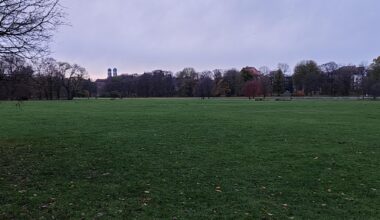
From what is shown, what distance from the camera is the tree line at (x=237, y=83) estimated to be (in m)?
153

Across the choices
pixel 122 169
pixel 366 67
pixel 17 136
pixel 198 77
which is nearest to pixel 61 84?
pixel 198 77

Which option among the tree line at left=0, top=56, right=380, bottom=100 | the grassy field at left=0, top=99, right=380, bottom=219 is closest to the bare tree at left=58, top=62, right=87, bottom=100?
the tree line at left=0, top=56, right=380, bottom=100

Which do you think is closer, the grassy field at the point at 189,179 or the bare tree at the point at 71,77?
the grassy field at the point at 189,179

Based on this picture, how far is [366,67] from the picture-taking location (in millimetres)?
170875

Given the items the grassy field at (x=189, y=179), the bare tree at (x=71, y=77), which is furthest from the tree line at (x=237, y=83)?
the grassy field at (x=189, y=179)

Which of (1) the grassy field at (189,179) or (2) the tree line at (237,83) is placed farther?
(2) the tree line at (237,83)

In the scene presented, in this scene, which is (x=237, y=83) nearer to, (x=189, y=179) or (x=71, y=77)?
(x=71, y=77)

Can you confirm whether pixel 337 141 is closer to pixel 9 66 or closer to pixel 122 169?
pixel 122 169

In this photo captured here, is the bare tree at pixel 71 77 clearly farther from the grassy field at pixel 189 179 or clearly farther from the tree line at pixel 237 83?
the grassy field at pixel 189 179

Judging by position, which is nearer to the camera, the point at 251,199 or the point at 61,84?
the point at 251,199

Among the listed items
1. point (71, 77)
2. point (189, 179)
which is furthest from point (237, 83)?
point (189, 179)

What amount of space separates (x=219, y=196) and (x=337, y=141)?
12270mm

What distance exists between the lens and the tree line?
153 meters

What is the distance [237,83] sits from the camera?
175 metres
